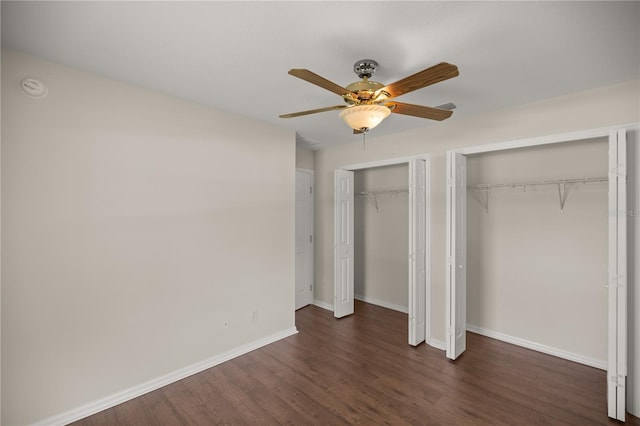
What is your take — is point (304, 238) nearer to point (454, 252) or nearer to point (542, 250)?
point (454, 252)

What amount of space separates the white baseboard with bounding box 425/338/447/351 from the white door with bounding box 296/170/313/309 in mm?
2005

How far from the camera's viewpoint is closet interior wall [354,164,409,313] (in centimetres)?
455

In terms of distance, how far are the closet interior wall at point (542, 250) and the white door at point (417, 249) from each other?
630 millimetres

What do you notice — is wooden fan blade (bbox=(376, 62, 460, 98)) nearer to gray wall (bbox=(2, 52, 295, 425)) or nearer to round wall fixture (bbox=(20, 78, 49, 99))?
gray wall (bbox=(2, 52, 295, 425))

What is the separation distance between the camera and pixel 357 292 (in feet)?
16.9

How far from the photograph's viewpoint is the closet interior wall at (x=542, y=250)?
2908 mm

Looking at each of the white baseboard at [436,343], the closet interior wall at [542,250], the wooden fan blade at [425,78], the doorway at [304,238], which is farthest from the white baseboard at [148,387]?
the wooden fan blade at [425,78]

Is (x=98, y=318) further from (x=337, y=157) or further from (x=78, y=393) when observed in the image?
(x=337, y=157)

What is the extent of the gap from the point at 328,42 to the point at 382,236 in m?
3.41

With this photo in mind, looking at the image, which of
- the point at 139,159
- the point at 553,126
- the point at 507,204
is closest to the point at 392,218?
the point at 507,204

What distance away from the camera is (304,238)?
4.88 meters

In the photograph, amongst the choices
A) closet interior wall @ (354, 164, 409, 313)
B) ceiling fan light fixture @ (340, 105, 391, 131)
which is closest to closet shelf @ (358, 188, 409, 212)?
closet interior wall @ (354, 164, 409, 313)

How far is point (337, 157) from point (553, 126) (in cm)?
263

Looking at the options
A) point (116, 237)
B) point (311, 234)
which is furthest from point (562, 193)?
point (116, 237)
